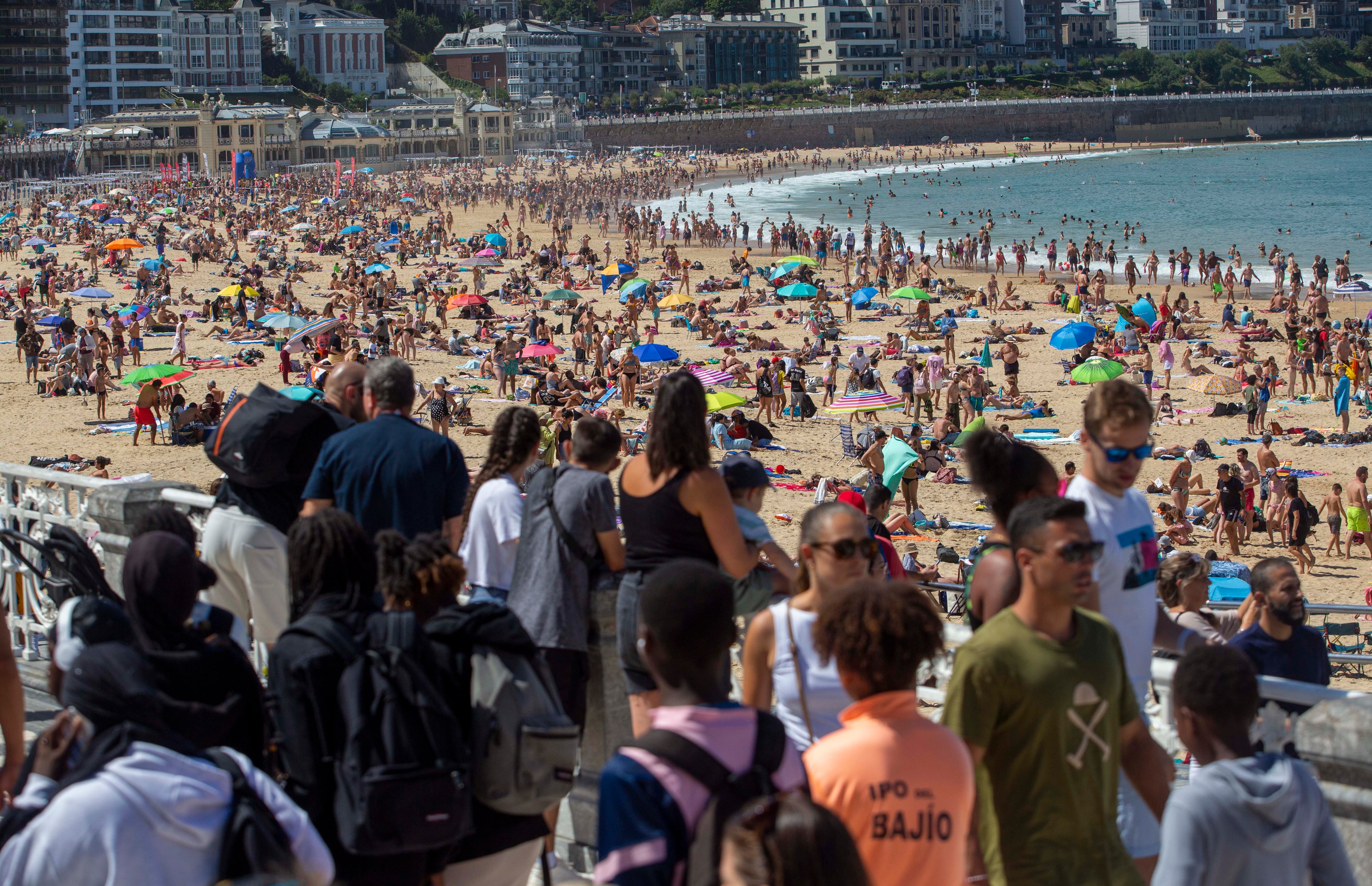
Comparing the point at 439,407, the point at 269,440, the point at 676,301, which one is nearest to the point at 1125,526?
Answer: the point at 269,440

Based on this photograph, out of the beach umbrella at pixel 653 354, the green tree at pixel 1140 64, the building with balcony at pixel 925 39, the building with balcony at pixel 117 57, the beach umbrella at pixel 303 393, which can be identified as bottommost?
the beach umbrella at pixel 653 354

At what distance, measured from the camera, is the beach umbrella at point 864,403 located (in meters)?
17.7

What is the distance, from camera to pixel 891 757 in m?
2.55

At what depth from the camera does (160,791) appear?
8.24ft

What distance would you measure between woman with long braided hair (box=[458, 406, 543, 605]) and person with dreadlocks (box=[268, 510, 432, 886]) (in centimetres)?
97

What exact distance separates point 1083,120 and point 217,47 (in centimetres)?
7580

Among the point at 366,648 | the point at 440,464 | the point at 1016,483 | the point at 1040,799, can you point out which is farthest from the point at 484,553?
the point at 1040,799

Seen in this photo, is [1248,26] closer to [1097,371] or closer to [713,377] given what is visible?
[1097,371]

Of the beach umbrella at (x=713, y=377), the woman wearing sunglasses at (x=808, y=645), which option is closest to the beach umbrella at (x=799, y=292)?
the beach umbrella at (x=713, y=377)

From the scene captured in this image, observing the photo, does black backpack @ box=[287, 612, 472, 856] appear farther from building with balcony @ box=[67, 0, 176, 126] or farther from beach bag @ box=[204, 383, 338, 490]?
building with balcony @ box=[67, 0, 176, 126]

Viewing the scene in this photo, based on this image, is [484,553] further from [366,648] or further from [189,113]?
[189,113]

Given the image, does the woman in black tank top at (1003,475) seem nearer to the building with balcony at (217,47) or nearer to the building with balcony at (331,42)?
the building with balcony at (217,47)

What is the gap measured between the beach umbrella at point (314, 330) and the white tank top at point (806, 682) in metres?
18.0

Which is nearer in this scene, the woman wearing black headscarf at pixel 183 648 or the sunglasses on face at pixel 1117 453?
the woman wearing black headscarf at pixel 183 648
